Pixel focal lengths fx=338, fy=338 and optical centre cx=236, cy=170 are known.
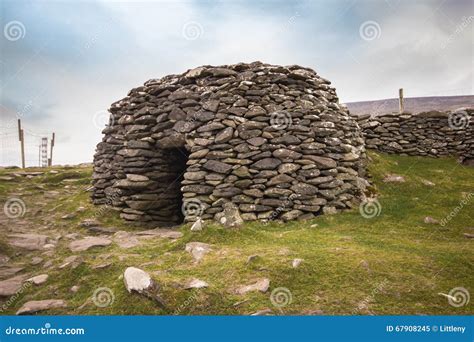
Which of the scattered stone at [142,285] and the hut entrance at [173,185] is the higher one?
the hut entrance at [173,185]

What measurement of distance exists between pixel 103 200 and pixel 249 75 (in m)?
6.35

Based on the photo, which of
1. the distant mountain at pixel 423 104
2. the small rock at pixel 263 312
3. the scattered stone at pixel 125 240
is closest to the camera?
the small rock at pixel 263 312

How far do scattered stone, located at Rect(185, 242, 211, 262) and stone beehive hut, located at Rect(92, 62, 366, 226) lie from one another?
1.61m

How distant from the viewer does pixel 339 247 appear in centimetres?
593

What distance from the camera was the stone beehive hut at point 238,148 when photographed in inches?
337

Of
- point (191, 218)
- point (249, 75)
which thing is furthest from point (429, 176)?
point (191, 218)

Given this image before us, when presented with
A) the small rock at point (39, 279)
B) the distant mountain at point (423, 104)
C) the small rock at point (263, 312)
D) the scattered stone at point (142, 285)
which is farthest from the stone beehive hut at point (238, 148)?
the distant mountain at point (423, 104)

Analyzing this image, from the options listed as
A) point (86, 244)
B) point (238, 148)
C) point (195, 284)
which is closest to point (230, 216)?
point (238, 148)

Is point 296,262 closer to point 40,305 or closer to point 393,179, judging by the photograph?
point 40,305

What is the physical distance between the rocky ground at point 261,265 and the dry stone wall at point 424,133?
4052 millimetres

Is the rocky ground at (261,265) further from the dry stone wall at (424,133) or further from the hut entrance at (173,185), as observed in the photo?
the dry stone wall at (424,133)

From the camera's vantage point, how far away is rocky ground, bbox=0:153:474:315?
4.19 m

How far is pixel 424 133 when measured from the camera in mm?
13328

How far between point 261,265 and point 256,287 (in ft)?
2.03
